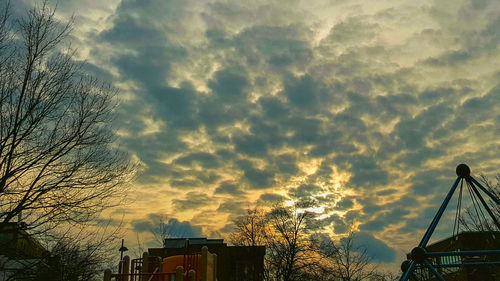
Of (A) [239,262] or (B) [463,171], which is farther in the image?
(A) [239,262]

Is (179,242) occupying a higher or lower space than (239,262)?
higher

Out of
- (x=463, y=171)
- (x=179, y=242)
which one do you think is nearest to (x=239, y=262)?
(x=179, y=242)

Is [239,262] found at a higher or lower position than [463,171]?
higher

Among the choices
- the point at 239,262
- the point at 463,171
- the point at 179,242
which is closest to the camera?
the point at 463,171

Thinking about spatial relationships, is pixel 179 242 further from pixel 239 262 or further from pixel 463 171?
pixel 463 171

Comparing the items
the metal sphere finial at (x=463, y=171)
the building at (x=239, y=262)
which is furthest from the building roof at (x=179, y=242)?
the metal sphere finial at (x=463, y=171)

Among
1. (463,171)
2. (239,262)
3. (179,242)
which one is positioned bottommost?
(463,171)

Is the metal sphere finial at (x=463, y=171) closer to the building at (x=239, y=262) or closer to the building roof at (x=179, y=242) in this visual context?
the building at (x=239, y=262)

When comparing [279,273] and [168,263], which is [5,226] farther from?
[279,273]

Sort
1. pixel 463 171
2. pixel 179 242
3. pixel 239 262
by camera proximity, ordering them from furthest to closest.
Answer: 1. pixel 179 242
2. pixel 239 262
3. pixel 463 171

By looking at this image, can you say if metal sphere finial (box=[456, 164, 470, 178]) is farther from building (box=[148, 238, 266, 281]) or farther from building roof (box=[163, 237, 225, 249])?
building roof (box=[163, 237, 225, 249])

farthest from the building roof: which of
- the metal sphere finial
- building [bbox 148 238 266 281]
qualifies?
the metal sphere finial

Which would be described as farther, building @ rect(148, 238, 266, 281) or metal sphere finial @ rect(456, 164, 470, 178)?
building @ rect(148, 238, 266, 281)

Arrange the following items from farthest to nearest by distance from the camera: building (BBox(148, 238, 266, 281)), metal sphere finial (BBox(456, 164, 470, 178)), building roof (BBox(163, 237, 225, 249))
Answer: building roof (BBox(163, 237, 225, 249)) → building (BBox(148, 238, 266, 281)) → metal sphere finial (BBox(456, 164, 470, 178))
